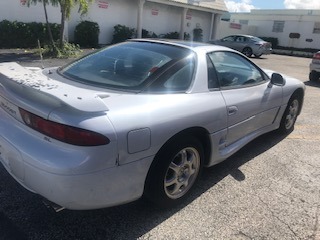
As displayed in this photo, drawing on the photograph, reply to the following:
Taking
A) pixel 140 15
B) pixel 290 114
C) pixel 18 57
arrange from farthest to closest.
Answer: pixel 140 15 → pixel 18 57 → pixel 290 114

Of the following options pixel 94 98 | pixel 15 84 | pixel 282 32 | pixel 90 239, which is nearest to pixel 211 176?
pixel 90 239

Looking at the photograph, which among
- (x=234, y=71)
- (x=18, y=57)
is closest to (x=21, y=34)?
(x=18, y=57)

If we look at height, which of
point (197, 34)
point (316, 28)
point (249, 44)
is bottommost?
point (249, 44)

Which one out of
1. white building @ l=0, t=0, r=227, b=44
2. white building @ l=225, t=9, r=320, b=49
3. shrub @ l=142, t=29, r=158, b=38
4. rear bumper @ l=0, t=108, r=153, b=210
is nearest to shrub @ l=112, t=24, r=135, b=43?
white building @ l=0, t=0, r=227, b=44

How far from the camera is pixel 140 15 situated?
19781 mm

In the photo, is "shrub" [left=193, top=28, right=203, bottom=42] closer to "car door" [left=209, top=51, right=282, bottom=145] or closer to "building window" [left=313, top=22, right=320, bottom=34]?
"building window" [left=313, top=22, right=320, bottom=34]

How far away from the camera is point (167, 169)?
2.80 m

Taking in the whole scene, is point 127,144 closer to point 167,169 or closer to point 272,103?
point 167,169

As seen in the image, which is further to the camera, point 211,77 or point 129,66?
point 211,77

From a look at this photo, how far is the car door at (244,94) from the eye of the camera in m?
3.55

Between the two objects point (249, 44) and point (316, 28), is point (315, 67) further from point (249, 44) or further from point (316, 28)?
point (316, 28)

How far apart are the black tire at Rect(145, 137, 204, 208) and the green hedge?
13048 millimetres

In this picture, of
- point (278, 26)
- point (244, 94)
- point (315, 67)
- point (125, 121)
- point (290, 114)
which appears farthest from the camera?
point (278, 26)

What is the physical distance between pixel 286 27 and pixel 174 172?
36008 millimetres
